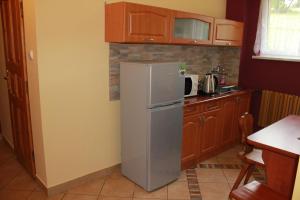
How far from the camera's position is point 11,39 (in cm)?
266

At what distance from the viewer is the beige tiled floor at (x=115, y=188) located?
245cm

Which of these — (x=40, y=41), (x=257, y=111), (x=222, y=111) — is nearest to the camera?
(x=40, y=41)

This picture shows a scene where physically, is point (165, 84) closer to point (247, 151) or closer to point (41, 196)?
point (247, 151)

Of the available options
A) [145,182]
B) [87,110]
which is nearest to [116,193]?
[145,182]

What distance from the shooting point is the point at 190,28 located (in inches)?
113

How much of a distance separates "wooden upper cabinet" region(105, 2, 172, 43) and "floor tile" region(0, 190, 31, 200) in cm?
173

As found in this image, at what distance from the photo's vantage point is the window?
3.32 meters

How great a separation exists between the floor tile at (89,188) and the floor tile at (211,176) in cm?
112

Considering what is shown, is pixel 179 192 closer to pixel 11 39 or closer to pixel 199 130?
pixel 199 130

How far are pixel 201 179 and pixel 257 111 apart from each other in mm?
1715

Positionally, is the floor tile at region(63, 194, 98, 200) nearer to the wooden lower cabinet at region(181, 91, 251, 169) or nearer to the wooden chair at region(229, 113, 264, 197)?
the wooden lower cabinet at region(181, 91, 251, 169)

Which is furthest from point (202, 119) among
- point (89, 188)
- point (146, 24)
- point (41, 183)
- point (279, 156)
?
point (41, 183)

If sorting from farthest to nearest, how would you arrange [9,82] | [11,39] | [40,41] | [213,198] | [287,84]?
[287,84], [9,82], [11,39], [213,198], [40,41]

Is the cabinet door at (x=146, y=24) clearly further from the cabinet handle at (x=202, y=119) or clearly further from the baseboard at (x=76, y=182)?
the baseboard at (x=76, y=182)
